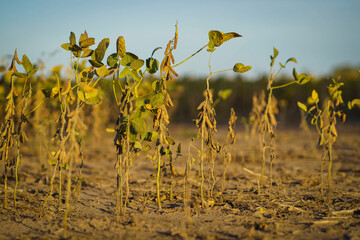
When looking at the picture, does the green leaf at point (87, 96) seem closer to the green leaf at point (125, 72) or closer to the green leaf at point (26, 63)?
the green leaf at point (125, 72)

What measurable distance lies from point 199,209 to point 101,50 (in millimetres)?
1349

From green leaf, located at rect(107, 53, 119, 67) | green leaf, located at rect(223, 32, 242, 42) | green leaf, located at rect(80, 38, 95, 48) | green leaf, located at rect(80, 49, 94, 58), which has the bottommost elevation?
green leaf, located at rect(107, 53, 119, 67)

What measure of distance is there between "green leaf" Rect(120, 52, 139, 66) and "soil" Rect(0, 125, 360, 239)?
2.41 feet

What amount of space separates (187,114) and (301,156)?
660 cm

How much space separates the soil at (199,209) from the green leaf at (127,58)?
2.41 ft

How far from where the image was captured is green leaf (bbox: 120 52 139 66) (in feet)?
7.23

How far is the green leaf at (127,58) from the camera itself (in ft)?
7.23

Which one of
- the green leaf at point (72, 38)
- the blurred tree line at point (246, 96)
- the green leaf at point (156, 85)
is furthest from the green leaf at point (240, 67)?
the blurred tree line at point (246, 96)

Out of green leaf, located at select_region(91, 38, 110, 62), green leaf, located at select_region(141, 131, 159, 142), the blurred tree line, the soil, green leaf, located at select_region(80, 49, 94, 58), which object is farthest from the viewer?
the blurred tree line

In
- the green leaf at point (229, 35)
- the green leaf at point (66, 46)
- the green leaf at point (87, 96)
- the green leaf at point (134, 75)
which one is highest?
the green leaf at point (229, 35)

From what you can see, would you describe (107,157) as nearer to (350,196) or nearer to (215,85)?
(350,196)

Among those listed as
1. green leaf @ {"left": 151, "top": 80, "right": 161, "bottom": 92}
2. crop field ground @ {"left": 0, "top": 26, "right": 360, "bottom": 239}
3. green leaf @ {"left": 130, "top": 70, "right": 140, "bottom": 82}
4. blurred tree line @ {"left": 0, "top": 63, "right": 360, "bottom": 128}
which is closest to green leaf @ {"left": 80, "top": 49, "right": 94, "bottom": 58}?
crop field ground @ {"left": 0, "top": 26, "right": 360, "bottom": 239}

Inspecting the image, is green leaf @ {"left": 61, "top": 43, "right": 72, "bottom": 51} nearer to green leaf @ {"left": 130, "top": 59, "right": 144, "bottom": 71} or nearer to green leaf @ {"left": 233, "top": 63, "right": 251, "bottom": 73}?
green leaf @ {"left": 130, "top": 59, "right": 144, "bottom": 71}

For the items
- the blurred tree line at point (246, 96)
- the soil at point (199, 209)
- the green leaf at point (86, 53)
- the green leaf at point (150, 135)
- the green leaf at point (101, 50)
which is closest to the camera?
the soil at point (199, 209)
